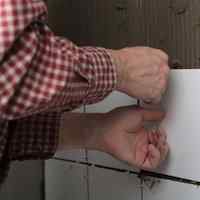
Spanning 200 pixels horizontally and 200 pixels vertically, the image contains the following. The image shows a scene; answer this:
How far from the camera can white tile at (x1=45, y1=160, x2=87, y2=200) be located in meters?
1.17

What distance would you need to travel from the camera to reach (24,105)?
540 millimetres

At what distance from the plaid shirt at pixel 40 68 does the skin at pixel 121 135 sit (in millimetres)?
170

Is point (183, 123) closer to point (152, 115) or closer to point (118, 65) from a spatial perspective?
point (152, 115)

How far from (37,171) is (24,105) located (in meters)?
0.98

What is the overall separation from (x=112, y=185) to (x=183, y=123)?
31cm

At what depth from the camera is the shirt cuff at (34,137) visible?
771mm

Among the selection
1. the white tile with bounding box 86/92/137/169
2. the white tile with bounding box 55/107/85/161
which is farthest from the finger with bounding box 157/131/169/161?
the white tile with bounding box 55/107/85/161

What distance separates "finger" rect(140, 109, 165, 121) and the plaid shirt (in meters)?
0.19

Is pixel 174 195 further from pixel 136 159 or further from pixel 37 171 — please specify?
pixel 37 171

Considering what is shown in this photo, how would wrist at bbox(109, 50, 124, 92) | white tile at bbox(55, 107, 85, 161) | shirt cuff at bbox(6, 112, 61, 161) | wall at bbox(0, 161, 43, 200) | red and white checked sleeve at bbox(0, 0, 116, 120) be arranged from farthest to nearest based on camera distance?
wall at bbox(0, 161, 43, 200) < white tile at bbox(55, 107, 85, 161) < shirt cuff at bbox(6, 112, 61, 161) < wrist at bbox(109, 50, 124, 92) < red and white checked sleeve at bbox(0, 0, 116, 120)

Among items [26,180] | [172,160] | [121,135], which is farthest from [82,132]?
[26,180]

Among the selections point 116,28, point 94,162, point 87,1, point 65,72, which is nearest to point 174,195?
point 94,162

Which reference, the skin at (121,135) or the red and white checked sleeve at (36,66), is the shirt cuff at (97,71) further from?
the skin at (121,135)

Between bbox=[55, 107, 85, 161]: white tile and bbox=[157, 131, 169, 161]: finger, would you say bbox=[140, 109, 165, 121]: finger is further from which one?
bbox=[55, 107, 85, 161]: white tile
